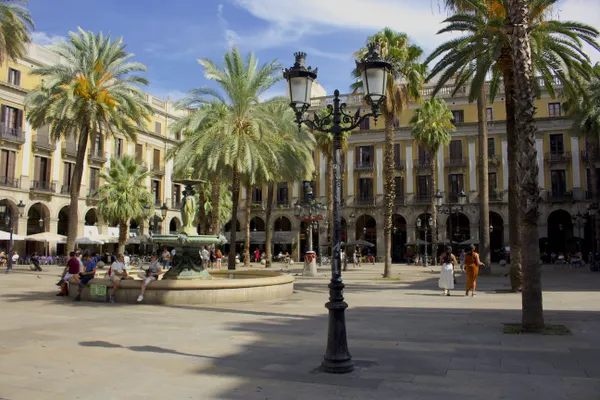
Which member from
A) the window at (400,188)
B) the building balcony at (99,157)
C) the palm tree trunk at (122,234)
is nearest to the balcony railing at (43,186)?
the building balcony at (99,157)

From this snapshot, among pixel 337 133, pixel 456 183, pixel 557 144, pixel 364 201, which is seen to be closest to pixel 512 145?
pixel 337 133

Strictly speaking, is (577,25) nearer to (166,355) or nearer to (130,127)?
(166,355)

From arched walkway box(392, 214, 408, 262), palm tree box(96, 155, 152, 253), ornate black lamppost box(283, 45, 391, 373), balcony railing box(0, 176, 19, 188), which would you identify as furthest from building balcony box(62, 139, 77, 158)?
ornate black lamppost box(283, 45, 391, 373)

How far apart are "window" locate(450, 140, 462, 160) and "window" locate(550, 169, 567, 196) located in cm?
815

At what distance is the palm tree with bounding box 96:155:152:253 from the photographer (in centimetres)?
3494

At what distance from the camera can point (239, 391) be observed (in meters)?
5.44

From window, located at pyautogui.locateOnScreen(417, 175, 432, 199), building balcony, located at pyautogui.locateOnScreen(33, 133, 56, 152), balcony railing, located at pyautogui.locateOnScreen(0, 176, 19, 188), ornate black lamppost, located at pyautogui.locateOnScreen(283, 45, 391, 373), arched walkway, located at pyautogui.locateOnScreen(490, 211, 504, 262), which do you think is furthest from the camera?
window, located at pyautogui.locateOnScreen(417, 175, 432, 199)

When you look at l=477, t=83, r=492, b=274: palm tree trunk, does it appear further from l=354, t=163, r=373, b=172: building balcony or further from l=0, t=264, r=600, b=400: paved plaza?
l=354, t=163, r=373, b=172: building balcony

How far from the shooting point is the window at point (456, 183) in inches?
1885

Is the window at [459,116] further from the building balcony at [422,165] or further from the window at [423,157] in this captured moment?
the building balcony at [422,165]

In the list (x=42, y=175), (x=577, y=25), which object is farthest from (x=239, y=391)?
(x=42, y=175)

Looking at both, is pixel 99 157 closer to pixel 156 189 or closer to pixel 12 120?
pixel 156 189

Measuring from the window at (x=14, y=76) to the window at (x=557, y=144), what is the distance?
44369 mm

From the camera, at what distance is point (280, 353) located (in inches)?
287
